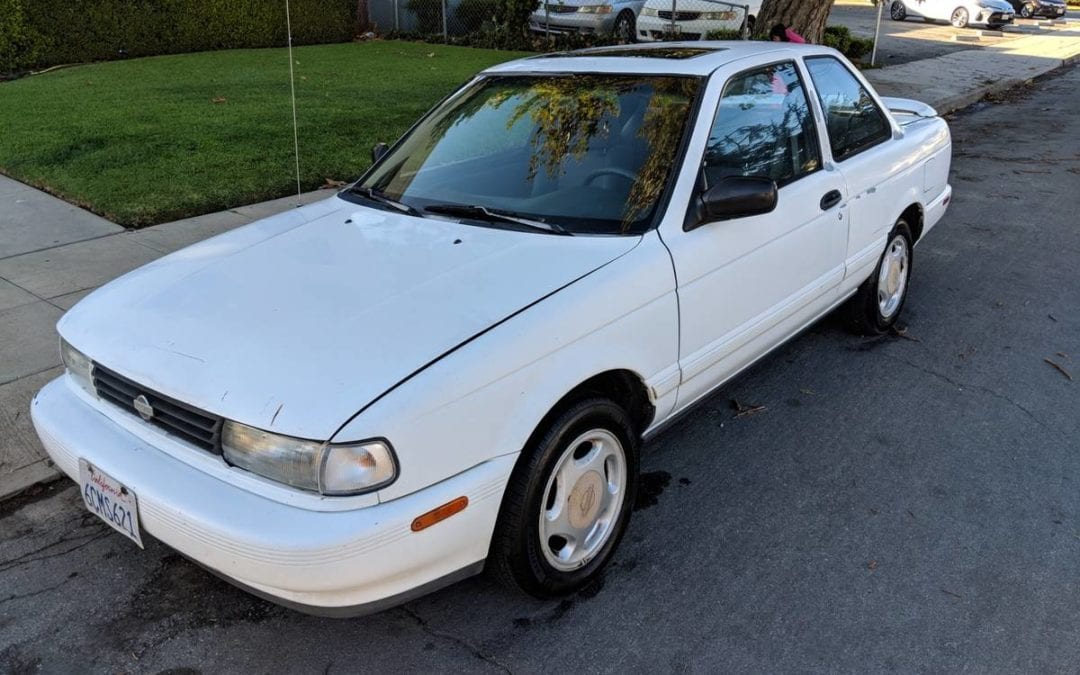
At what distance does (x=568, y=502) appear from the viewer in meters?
2.96

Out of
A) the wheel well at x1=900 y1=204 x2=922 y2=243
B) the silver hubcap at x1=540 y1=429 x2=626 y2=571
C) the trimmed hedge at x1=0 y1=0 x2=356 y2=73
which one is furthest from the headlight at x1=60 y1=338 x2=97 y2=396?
the trimmed hedge at x1=0 y1=0 x2=356 y2=73

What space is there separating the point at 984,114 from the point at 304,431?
13.8m

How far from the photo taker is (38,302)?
207 inches

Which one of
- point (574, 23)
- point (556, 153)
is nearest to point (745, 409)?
Answer: point (556, 153)

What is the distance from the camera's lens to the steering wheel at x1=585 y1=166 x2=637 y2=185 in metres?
3.45

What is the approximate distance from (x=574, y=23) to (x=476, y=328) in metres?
16.8

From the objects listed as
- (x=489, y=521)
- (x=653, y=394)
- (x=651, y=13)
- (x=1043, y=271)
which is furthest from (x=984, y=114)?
(x=489, y=521)

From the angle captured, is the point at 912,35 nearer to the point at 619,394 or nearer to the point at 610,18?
the point at 610,18

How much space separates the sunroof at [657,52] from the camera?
402 centimetres

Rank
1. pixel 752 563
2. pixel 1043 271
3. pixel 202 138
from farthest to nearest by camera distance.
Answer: pixel 202 138 < pixel 1043 271 < pixel 752 563

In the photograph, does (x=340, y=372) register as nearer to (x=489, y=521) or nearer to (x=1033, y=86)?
(x=489, y=521)

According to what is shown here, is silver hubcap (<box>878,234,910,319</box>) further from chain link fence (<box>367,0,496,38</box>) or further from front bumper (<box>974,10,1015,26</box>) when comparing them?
front bumper (<box>974,10,1015,26</box>)

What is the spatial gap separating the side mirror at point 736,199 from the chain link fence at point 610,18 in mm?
12988

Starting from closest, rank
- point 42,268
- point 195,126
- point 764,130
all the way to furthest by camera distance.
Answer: point 764,130 → point 42,268 → point 195,126
